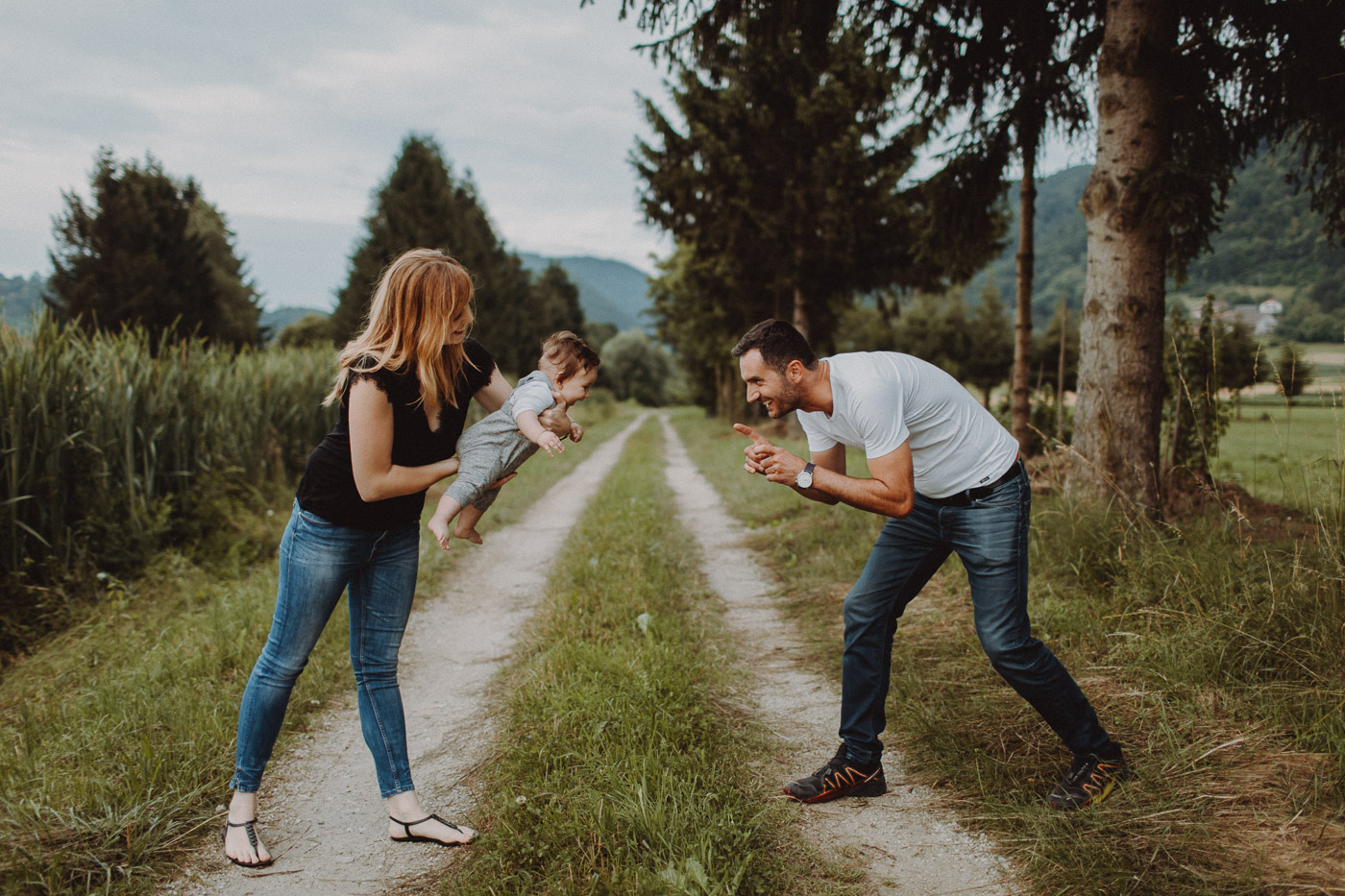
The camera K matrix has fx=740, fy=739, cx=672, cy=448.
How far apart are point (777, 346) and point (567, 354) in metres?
1.05

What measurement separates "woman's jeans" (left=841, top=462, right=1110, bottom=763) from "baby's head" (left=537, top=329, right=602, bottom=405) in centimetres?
152

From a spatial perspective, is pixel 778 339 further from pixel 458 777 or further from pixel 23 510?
pixel 23 510

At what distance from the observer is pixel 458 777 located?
3.41 m

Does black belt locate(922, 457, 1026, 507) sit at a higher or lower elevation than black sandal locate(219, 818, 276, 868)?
higher

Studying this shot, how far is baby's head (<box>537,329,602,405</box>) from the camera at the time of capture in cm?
339

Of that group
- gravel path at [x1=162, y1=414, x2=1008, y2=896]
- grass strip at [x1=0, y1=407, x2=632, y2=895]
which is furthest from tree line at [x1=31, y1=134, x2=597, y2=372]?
gravel path at [x1=162, y1=414, x2=1008, y2=896]

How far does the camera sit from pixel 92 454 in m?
6.44

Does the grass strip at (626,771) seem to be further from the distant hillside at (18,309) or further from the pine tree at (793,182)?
the pine tree at (793,182)

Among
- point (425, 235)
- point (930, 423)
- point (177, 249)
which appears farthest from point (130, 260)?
point (930, 423)

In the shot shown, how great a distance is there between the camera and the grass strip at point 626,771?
2523 millimetres

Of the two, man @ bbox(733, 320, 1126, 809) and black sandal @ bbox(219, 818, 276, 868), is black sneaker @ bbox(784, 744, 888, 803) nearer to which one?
man @ bbox(733, 320, 1126, 809)

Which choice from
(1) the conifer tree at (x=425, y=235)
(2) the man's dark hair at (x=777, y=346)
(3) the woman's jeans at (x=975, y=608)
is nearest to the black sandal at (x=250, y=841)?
(3) the woman's jeans at (x=975, y=608)

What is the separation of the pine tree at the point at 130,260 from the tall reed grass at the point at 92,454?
21.5m

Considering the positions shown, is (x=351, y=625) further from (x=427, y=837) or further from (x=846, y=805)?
(x=846, y=805)
